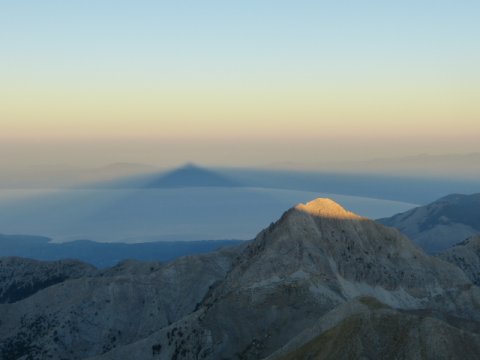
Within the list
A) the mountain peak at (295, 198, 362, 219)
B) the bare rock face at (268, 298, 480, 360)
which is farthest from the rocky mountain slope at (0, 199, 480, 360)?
the mountain peak at (295, 198, 362, 219)

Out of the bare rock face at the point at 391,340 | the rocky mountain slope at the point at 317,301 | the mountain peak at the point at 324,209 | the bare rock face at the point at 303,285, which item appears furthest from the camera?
the mountain peak at the point at 324,209

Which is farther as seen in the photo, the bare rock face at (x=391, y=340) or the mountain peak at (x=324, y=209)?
the mountain peak at (x=324, y=209)

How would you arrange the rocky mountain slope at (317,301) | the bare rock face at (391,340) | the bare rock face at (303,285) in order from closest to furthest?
1. the bare rock face at (391,340)
2. the rocky mountain slope at (317,301)
3. the bare rock face at (303,285)

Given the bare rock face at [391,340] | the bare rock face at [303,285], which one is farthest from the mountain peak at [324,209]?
the bare rock face at [391,340]

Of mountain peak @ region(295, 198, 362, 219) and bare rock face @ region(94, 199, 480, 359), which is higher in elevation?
mountain peak @ region(295, 198, 362, 219)

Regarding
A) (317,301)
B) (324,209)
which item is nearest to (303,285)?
(317,301)

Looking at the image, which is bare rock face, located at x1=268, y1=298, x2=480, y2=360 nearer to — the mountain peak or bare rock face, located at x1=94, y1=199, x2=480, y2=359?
bare rock face, located at x1=94, y1=199, x2=480, y2=359

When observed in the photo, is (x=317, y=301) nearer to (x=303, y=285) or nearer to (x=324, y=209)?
(x=303, y=285)

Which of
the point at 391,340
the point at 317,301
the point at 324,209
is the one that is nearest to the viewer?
the point at 391,340

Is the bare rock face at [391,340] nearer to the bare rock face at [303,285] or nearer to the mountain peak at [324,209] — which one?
the bare rock face at [303,285]
